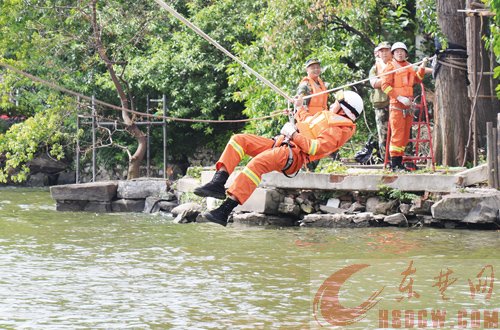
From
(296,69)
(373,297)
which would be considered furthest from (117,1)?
(373,297)

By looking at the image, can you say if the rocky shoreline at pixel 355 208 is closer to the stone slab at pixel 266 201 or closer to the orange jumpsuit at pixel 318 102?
the stone slab at pixel 266 201

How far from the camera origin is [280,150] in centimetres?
1359

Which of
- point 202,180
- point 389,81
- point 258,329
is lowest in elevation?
point 258,329

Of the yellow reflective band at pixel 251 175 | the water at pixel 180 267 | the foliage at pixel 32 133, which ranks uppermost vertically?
the foliage at pixel 32 133

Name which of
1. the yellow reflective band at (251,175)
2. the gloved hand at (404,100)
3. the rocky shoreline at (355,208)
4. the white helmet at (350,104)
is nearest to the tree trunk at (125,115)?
the rocky shoreline at (355,208)

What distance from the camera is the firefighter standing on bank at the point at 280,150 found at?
1320 cm

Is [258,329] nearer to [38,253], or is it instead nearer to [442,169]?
[38,253]

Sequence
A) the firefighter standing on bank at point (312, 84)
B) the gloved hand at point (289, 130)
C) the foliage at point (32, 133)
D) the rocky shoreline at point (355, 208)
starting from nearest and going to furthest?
the gloved hand at point (289, 130), the rocky shoreline at point (355, 208), the firefighter standing on bank at point (312, 84), the foliage at point (32, 133)

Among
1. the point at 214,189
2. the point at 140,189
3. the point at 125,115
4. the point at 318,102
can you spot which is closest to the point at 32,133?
the point at 125,115

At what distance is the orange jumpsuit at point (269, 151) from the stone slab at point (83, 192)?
9674 mm

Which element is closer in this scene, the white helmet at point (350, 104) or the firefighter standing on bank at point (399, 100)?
the white helmet at point (350, 104)

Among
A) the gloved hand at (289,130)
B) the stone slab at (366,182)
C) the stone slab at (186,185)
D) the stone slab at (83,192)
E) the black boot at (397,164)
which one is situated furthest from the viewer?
the stone slab at (83,192)

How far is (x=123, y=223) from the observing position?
815 inches

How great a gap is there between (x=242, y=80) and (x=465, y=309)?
14.7 m
